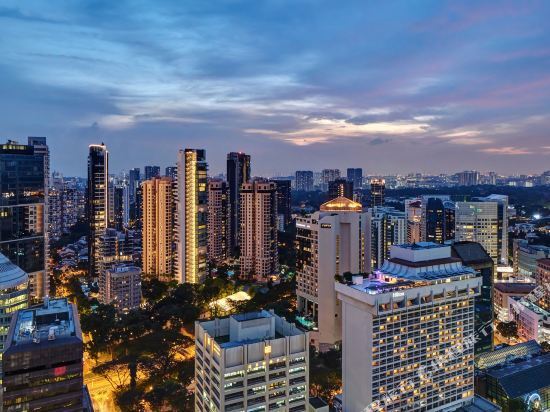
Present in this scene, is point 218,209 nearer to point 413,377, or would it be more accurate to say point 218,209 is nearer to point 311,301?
point 311,301

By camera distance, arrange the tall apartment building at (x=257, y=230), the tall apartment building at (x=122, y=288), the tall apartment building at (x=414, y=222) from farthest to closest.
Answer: the tall apartment building at (x=414, y=222) < the tall apartment building at (x=257, y=230) < the tall apartment building at (x=122, y=288)

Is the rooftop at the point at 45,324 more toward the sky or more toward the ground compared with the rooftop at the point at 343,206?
more toward the ground

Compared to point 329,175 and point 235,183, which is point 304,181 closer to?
point 329,175

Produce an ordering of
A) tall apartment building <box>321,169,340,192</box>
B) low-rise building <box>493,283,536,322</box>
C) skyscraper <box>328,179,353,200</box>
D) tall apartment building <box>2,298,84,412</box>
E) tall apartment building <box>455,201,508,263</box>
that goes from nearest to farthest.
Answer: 1. tall apartment building <box>2,298,84,412</box>
2. low-rise building <box>493,283,536,322</box>
3. tall apartment building <box>455,201,508,263</box>
4. skyscraper <box>328,179,353,200</box>
5. tall apartment building <box>321,169,340,192</box>

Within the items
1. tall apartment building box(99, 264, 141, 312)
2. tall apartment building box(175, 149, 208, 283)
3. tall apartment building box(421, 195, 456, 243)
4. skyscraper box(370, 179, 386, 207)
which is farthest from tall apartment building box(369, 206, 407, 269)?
tall apartment building box(99, 264, 141, 312)

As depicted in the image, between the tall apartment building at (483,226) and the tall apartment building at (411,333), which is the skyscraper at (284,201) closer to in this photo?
the tall apartment building at (483,226)

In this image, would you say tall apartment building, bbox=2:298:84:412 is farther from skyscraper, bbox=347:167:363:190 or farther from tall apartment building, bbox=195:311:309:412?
skyscraper, bbox=347:167:363:190

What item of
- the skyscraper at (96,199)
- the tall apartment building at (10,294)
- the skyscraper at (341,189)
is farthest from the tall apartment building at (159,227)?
the skyscraper at (341,189)
